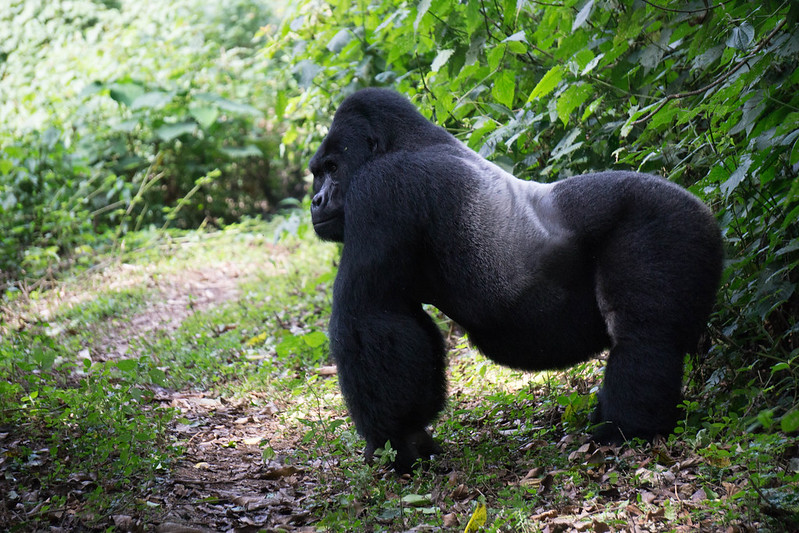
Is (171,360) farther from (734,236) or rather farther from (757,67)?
(757,67)

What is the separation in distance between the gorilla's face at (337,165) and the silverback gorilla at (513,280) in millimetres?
118

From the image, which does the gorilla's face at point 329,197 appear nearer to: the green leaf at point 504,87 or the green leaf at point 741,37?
the green leaf at point 504,87

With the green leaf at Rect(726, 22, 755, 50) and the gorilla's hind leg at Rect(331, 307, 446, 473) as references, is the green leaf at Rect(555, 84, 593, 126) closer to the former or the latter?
the green leaf at Rect(726, 22, 755, 50)

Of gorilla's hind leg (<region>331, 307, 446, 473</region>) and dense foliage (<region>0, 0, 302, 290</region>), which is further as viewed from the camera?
dense foliage (<region>0, 0, 302, 290</region>)

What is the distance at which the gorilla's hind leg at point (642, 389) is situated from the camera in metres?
2.90

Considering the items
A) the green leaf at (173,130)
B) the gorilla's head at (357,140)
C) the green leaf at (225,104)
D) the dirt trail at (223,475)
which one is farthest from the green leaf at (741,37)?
the green leaf at (225,104)

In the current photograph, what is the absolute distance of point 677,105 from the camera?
3562mm

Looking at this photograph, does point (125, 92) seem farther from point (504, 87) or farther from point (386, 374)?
point (386, 374)

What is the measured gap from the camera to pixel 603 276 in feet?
9.80

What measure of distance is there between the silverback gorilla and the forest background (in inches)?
11.1

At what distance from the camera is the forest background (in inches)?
115

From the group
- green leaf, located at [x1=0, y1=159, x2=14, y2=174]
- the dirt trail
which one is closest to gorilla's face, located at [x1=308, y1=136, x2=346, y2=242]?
the dirt trail

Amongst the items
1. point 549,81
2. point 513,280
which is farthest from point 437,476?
point 549,81

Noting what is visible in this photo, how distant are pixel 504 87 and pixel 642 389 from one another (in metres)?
1.87
